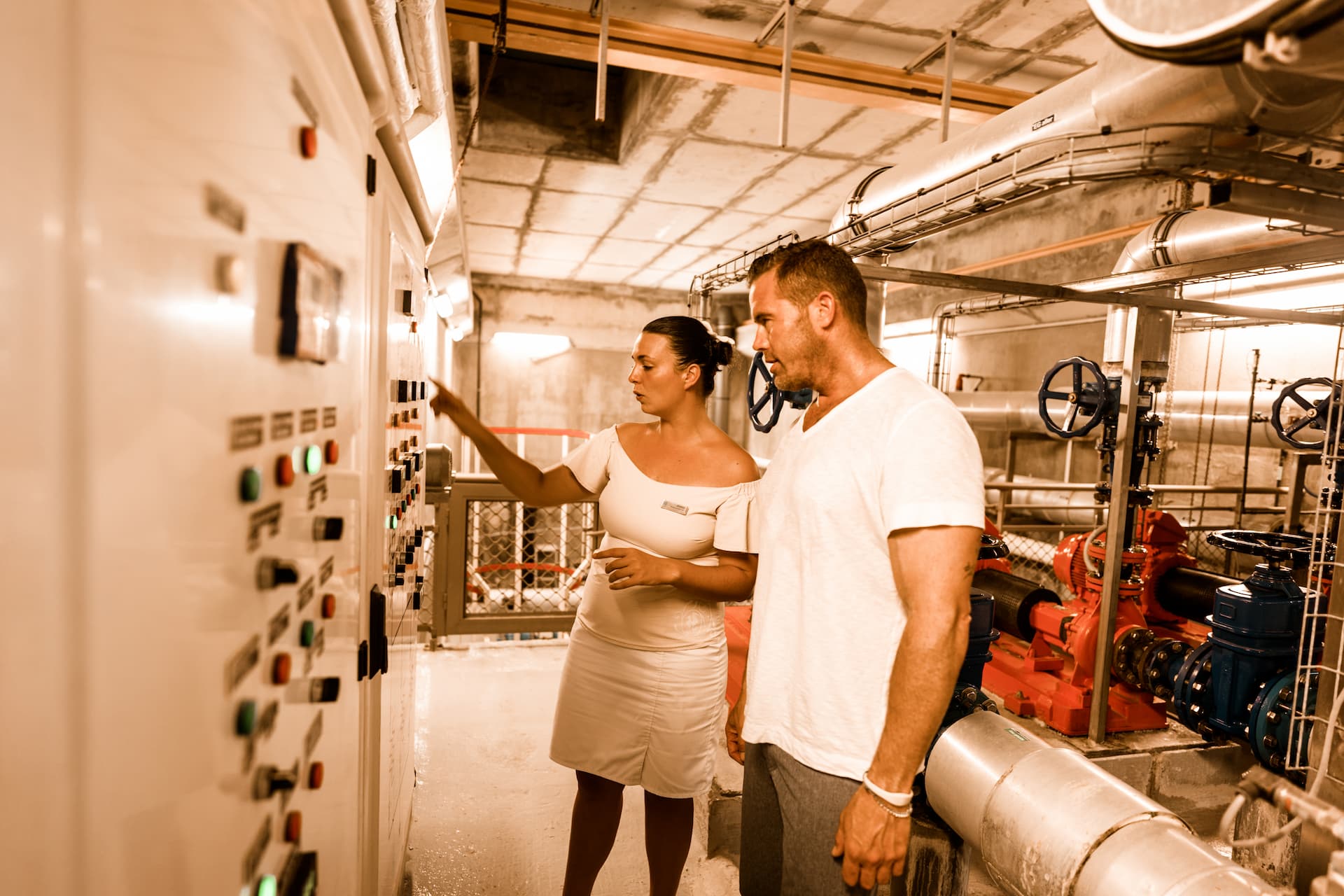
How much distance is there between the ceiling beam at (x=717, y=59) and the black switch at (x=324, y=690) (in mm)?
2621

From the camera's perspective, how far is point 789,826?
150cm

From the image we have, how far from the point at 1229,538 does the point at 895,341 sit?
6.19 m

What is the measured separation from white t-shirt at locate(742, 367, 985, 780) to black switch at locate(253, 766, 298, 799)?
92 cm

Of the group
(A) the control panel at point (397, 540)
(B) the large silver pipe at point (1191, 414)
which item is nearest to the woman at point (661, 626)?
(A) the control panel at point (397, 540)

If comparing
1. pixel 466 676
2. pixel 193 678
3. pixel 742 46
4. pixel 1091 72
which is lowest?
pixel 466 676

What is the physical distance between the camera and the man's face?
5.03 ft

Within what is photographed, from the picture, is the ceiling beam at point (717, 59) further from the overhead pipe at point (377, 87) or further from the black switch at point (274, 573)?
the black switch at point (274, 573)

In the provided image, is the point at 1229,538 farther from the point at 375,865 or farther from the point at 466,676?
the point at 466,676

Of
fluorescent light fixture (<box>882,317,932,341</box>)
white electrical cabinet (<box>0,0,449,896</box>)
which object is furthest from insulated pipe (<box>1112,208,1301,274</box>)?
fluorescent light fixture (<box>882,317,932,341</box>)

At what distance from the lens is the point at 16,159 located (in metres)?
0.38

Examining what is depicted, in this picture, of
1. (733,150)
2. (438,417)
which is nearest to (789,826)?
(438,417)

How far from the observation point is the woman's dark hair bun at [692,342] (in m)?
2.08

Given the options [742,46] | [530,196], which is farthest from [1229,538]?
[530,196]

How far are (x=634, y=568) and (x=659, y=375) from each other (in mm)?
582
